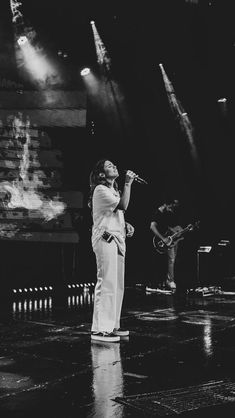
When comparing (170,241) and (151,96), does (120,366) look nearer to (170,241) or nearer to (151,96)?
(170,241)

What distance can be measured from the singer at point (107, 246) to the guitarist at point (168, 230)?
18.1ft

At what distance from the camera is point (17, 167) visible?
9.59m

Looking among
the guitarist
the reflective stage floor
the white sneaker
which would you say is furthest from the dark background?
the white sneaker

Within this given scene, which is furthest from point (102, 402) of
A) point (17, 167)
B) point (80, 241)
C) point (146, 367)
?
point (80, 241)

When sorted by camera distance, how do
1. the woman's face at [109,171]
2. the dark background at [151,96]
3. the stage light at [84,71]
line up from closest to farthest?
the woman's face at [109,171]
the dark background at [151,96]
the stage light at [84,71]

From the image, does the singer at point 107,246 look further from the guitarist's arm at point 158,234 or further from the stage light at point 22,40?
the stage light at point 22,40

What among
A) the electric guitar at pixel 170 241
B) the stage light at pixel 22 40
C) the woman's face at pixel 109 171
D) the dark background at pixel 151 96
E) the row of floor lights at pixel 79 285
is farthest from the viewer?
the dark background at pixel 151 96

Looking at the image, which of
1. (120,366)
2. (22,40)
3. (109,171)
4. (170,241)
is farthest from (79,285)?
(120,366)

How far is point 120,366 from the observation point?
3.60 metres

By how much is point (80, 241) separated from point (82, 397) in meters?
9.16

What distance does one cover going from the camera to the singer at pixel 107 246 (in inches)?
182

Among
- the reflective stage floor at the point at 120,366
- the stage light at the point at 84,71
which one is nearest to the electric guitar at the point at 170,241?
the reflective stage floor at the point at 120,366

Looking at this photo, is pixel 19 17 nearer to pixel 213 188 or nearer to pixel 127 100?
pixel 127 100

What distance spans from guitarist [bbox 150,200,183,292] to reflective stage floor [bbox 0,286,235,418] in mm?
3221
